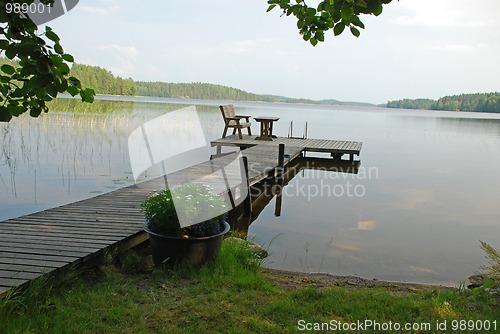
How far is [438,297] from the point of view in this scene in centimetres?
362

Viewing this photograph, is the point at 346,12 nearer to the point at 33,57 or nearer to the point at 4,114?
the point at 33,57

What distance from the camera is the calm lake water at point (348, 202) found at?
6.20m

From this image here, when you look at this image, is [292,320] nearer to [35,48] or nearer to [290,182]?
[35,48]

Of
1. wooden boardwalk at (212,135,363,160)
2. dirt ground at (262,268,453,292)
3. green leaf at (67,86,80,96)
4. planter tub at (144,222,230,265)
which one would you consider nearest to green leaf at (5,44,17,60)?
green leaf at (67,86,80,96)

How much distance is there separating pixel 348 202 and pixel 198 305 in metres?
6.98

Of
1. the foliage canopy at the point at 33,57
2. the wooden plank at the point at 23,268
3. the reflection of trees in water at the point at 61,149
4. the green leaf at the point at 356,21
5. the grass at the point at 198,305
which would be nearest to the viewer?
the foliage canopy at the point at 33,57

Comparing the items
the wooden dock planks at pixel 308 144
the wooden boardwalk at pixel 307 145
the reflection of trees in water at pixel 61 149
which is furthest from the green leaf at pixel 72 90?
the wooden dock planks at pixel 308 144

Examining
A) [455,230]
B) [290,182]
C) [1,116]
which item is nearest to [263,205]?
[290,182]

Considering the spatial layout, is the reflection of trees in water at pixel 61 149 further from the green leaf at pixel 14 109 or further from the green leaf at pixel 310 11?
the green leaf at pixel 310 11

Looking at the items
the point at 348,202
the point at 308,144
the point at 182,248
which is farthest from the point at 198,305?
the point at 308,144

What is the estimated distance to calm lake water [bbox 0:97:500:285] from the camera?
6.20m

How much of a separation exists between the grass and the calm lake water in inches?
76.4

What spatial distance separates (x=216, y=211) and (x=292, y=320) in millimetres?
1309

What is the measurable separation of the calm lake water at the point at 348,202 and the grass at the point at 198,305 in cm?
194
